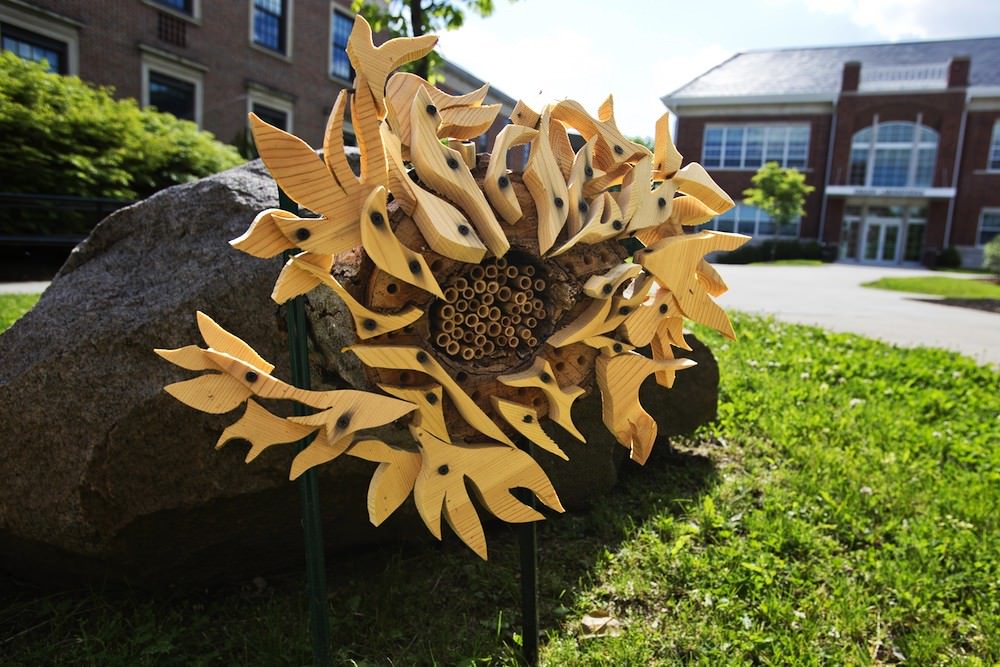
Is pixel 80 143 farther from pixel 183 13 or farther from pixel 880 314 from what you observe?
pixel 880 314

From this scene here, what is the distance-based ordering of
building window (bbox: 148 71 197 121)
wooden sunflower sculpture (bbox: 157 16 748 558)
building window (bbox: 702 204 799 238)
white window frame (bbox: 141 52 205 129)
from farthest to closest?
building window (bbox: 702 204 799 238)
building window (bbox: 148 71 197 121)
white window frame (bbox: 141 52 205 129)
wooden sunflower sculpture (bbox: 157 16 748 558)

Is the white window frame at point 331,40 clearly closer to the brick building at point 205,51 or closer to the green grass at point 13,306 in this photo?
the brick building at point 205,51

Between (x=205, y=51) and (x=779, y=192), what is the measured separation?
24.4 meters

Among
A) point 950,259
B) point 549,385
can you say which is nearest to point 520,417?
point 549,385

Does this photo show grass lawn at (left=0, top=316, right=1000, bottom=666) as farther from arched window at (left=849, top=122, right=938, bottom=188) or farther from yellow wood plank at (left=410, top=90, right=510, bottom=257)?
arched window at (left=849, top=122, right=938, bottom=188)

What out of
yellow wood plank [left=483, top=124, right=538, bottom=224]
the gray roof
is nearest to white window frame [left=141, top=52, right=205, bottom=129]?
yellow wood plank [left=483, top=124, right=538, bottom=224]

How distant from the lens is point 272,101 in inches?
768

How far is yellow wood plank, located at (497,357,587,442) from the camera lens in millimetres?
1591

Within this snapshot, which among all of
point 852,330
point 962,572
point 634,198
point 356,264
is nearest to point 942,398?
point 962,572

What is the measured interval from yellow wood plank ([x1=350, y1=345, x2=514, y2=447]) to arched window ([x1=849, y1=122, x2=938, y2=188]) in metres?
35.3

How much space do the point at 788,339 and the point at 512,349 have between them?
5330mm

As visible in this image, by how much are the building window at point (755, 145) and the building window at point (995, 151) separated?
7.65 m

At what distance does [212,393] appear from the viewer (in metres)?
1.47

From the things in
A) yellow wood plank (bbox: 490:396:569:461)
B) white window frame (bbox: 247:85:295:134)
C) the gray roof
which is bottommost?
yellow wood plank (bbox: 490:396:569:461)
